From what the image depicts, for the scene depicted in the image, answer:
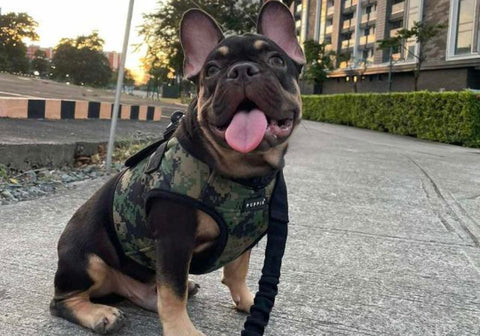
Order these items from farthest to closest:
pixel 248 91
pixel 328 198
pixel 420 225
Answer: pixel 328 198 → pixel 420 225 → pixel 248 91

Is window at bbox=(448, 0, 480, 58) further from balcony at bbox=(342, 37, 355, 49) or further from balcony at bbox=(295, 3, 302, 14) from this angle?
balcony at bbox=(295, 3, 302, 14)

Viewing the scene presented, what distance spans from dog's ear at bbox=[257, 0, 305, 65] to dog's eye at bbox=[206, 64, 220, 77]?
0.31m

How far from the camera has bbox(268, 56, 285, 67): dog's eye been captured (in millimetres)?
1900

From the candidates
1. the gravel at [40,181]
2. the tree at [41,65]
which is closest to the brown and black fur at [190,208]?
the gravel at [40,181]

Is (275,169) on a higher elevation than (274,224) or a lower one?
higher

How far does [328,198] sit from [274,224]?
321 centimetres

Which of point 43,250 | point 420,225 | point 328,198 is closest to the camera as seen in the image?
point 43,250

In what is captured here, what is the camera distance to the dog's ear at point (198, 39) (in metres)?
2.03

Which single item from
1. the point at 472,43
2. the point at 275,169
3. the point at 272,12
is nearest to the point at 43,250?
the point at 275,169

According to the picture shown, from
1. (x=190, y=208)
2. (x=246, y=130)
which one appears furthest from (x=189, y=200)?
(x=246, y=130)

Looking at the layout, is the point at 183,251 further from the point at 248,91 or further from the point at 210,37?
the point at 210,37

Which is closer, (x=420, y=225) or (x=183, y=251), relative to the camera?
(x=183, y=251)

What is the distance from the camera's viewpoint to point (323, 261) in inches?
127

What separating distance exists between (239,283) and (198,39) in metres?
1.16
